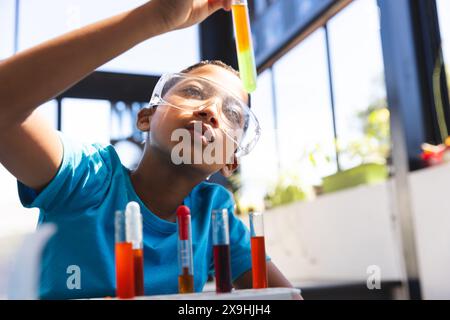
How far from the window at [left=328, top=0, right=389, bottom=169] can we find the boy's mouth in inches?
40.8

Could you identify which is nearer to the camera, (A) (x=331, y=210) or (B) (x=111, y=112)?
(B) (x=111, y=112)

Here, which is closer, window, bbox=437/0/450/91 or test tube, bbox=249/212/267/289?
test tube, bbox=249/212/267/289

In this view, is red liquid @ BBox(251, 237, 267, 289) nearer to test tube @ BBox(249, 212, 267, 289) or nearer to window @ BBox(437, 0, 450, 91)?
test tube @ BBox(249, 212, 267, 289)

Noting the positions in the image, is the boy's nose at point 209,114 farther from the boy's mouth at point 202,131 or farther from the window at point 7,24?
the window at point 7,24

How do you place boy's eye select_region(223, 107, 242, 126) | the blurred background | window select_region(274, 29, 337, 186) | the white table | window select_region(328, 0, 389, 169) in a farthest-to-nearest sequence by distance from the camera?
window select_region(274, 29, 337, 186) → window select_region(328, 0, 389, 169) → the blurred background → boy's eye select_region(223, 107, 242, 126) → the white table

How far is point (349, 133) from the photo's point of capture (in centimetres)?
160

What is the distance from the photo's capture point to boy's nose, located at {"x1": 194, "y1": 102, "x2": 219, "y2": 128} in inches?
20.1

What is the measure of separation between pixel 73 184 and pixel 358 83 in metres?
1.31

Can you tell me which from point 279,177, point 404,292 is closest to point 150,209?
point 404,292

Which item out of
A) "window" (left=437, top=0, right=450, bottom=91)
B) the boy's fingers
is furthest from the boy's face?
"window" (left=437, top=0, right=450, bottom=91)

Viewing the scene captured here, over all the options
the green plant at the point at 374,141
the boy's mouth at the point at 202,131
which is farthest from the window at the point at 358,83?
the boy's mouth at the point at 202,131
